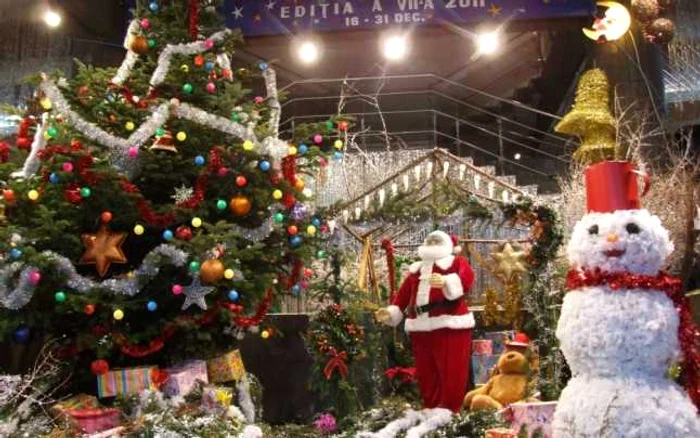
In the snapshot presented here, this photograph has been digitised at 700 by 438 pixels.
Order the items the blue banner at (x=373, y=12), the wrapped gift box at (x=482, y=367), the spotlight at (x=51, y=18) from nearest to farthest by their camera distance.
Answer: the wrapped gift box at (x=482, y=367), the spotlight at (x=51, y=18), the blue banner at (x=373, y=12)

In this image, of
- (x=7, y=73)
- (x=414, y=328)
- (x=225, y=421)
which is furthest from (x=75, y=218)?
(x=7, y=73)

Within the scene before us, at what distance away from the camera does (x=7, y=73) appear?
683cm

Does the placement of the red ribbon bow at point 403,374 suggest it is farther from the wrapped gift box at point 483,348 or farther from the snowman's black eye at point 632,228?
the snowman's black eye at point 632,228

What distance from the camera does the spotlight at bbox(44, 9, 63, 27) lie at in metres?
6.92

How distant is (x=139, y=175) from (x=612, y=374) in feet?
8.62

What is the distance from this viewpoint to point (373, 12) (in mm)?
7301

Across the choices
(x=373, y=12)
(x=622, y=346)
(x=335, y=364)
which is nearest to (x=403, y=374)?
(x=335, y=364)

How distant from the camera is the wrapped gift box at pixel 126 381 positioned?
12.2 feet

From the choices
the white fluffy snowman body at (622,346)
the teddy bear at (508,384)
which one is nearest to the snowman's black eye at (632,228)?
the white fluffy snowman body at (622,346)

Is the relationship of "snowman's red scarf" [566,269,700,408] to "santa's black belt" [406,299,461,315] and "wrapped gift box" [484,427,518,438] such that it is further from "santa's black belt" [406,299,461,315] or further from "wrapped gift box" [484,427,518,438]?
"santa's black belt" [406,299,461,315]

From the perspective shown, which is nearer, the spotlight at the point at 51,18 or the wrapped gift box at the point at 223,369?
the wrapped gift box at the point at 223,369

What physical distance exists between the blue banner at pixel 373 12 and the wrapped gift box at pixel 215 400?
452cm

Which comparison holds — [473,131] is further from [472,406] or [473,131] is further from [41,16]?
[472,406]

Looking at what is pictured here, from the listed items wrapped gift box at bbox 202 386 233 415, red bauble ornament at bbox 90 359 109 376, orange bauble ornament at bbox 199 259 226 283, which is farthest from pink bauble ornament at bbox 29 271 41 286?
wrapped gift box at bbox 202 386 233 415
